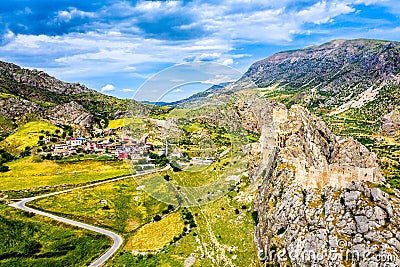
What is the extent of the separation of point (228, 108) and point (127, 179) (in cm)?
3796

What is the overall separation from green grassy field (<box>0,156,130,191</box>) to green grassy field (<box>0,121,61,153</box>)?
18017 mm

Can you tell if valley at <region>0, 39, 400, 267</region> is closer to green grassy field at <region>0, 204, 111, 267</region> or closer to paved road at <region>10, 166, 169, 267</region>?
green grassy field at <region>0, 204, 111, 267</region>

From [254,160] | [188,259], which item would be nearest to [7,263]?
[188,259]

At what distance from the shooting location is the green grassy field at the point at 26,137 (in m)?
118

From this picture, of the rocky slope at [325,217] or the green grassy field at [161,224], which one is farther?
the green grassy field at [161,224]

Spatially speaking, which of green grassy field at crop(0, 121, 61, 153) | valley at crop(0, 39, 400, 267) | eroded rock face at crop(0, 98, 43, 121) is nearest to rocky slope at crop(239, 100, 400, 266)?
valley at crop(0, 39, 400, 267)

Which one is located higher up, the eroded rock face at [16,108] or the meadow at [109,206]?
the eroded rock face at [16,108]

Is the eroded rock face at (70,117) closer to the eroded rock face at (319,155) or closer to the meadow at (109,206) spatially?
the meadow at (109,206)

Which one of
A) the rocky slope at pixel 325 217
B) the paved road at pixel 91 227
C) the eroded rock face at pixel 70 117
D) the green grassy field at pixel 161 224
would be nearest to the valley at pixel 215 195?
the rocky slope at pixel 325 217

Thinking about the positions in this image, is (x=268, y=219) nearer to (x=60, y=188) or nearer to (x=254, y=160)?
(x=254, y=160)

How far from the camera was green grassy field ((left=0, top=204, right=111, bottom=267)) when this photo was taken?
4725 centimetres

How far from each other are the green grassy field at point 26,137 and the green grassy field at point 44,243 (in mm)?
67559

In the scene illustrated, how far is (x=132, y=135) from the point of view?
8356cm

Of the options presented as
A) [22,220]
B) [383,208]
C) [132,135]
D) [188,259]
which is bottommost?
[188,259]
